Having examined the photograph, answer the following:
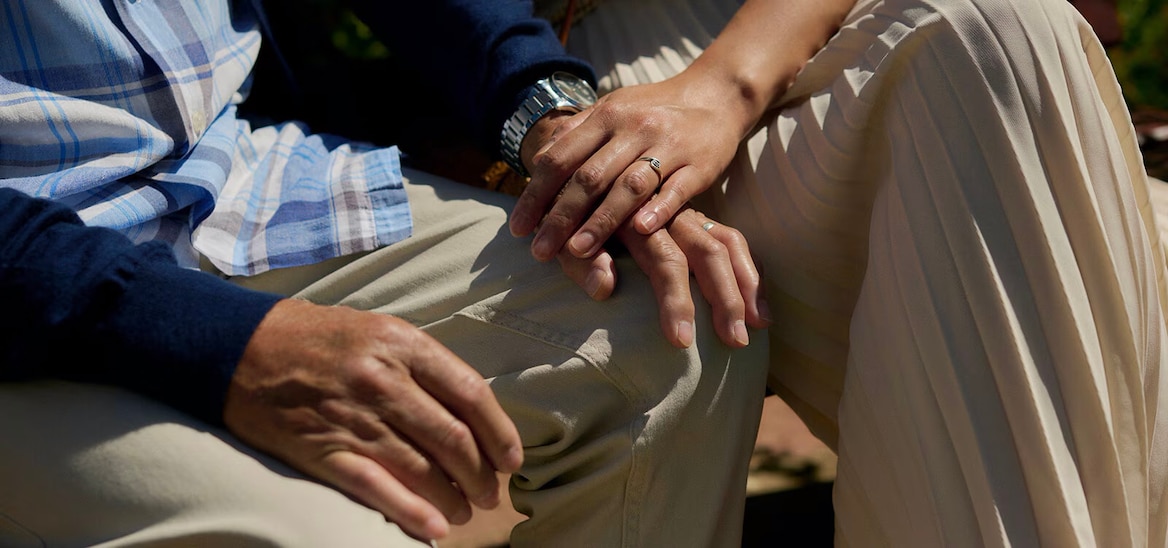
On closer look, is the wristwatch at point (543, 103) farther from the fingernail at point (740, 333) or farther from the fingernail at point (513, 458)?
the fingernail at point (513, 458)

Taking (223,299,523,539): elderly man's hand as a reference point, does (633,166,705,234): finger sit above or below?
above

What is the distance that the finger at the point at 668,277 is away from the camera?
109cm

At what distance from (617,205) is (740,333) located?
224 mm

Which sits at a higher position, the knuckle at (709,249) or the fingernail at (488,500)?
the knuckle at (709,249)

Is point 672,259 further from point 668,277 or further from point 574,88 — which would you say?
point 574,88

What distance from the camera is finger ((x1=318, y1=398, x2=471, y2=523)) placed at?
0.93 metres

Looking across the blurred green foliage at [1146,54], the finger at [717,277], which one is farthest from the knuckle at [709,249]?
the blurred green foliage at [1146,54]

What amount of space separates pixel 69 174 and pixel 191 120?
→ 19 centimetres

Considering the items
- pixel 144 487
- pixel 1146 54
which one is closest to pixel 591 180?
pixel 144 487

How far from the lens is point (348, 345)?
3.11 ft

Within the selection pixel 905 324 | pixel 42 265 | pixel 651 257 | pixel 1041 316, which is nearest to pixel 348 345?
pixel 42 265

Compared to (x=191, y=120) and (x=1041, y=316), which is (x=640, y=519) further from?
(x=191, y=120)

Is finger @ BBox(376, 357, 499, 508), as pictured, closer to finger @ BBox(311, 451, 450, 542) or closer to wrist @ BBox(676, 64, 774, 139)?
finger @ BBox(311, 451, 450, 542)

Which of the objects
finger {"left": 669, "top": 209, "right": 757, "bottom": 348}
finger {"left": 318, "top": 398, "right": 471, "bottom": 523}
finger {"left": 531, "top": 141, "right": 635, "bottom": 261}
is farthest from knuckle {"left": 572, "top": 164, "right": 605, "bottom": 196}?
finger {"left": 318, "top": 398, "right": 471, "bottom": 523}
